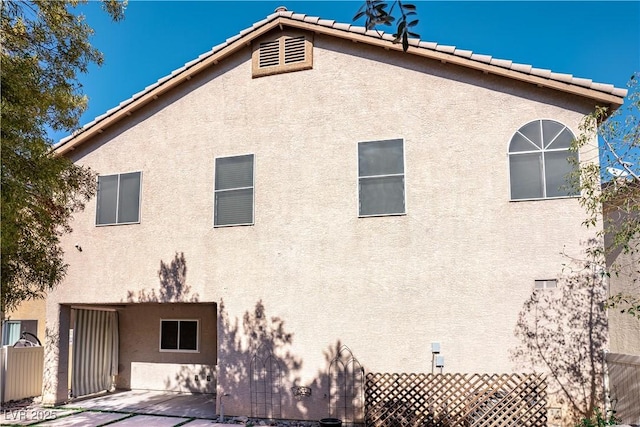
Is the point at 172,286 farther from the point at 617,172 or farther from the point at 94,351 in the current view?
the point at 617,172

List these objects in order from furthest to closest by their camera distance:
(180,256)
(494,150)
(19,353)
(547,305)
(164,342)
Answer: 1. (164,342)
2. (19,353)
3. (180,256)
4. (494,150)
5. (547,305)

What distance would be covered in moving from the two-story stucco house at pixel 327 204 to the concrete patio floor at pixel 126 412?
821 millimetres

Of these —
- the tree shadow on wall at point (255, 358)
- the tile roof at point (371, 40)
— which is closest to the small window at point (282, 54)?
the tile roof at point (371, 40)

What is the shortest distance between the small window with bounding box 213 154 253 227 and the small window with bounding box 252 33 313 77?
2.36 meters

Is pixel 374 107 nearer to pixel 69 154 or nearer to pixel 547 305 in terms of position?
pixel 547 305

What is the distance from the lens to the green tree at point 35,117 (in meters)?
8.36

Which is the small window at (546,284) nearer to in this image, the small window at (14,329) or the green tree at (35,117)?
the green tree at (35,117)

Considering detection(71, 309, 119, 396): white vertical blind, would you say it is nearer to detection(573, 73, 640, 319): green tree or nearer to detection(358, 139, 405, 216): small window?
detection(358, 139, 405, 216): small window

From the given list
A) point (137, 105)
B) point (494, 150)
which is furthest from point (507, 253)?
point (137, 105)

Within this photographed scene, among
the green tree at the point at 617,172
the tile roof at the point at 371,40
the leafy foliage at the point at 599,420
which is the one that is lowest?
the leafy foliage at the point at 599,420

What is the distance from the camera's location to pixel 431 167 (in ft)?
39.5

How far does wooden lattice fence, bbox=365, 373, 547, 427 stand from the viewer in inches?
410

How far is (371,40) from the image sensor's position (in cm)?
1255

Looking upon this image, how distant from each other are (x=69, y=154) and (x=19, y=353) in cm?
591
